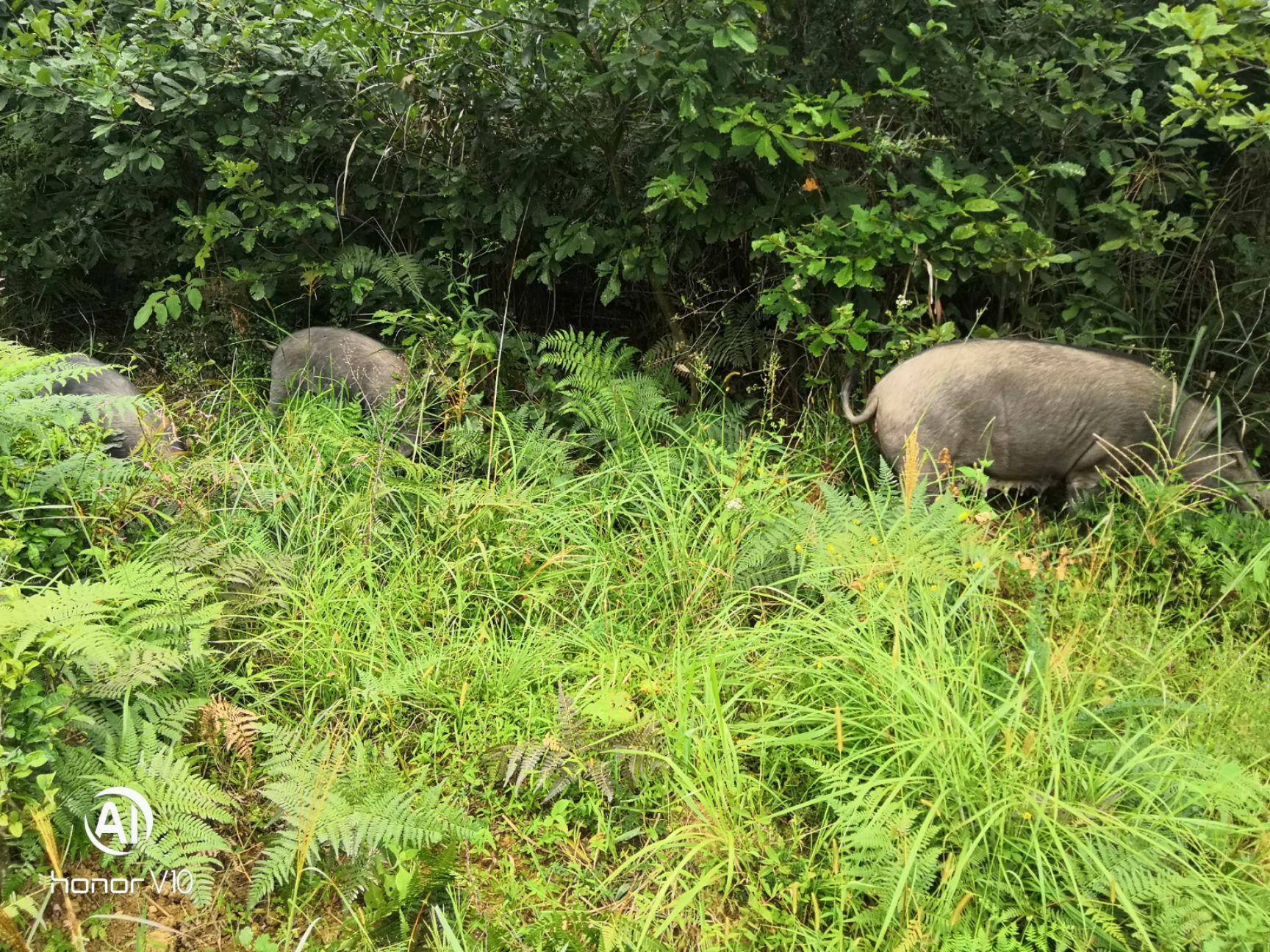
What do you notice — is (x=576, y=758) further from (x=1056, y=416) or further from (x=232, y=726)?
(x=1056, y=416)

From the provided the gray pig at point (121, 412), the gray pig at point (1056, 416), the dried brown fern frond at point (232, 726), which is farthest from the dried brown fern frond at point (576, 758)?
the gray pig at point (121, 412)

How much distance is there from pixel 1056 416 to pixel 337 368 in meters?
3.26

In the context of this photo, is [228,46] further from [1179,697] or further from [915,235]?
[1179,697]

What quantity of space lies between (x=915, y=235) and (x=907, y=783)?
2.33 m

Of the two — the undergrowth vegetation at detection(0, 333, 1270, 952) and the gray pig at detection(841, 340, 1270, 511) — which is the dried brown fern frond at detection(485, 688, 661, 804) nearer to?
the undergrowth vegetation at detection(0, 333, 1270, 952)

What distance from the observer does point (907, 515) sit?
8.72ft

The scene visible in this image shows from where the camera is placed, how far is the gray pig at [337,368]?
4176 mm

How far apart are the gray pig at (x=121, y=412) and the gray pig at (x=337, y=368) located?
627 mm

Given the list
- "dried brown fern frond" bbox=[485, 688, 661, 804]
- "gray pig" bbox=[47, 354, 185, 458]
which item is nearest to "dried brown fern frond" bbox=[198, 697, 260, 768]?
"dried brown fern frond" bbox=[485, 688, 661, 804]

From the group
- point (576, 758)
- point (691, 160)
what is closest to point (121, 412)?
point (576, 758)

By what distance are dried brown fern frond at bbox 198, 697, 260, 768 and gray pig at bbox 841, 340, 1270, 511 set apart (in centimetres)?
257

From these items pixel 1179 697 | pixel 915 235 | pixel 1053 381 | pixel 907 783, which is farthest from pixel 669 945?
pixel 915 235

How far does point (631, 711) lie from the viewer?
8.38 ft

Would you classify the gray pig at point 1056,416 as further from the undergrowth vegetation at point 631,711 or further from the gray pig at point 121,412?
the gray pig at point 121,412
